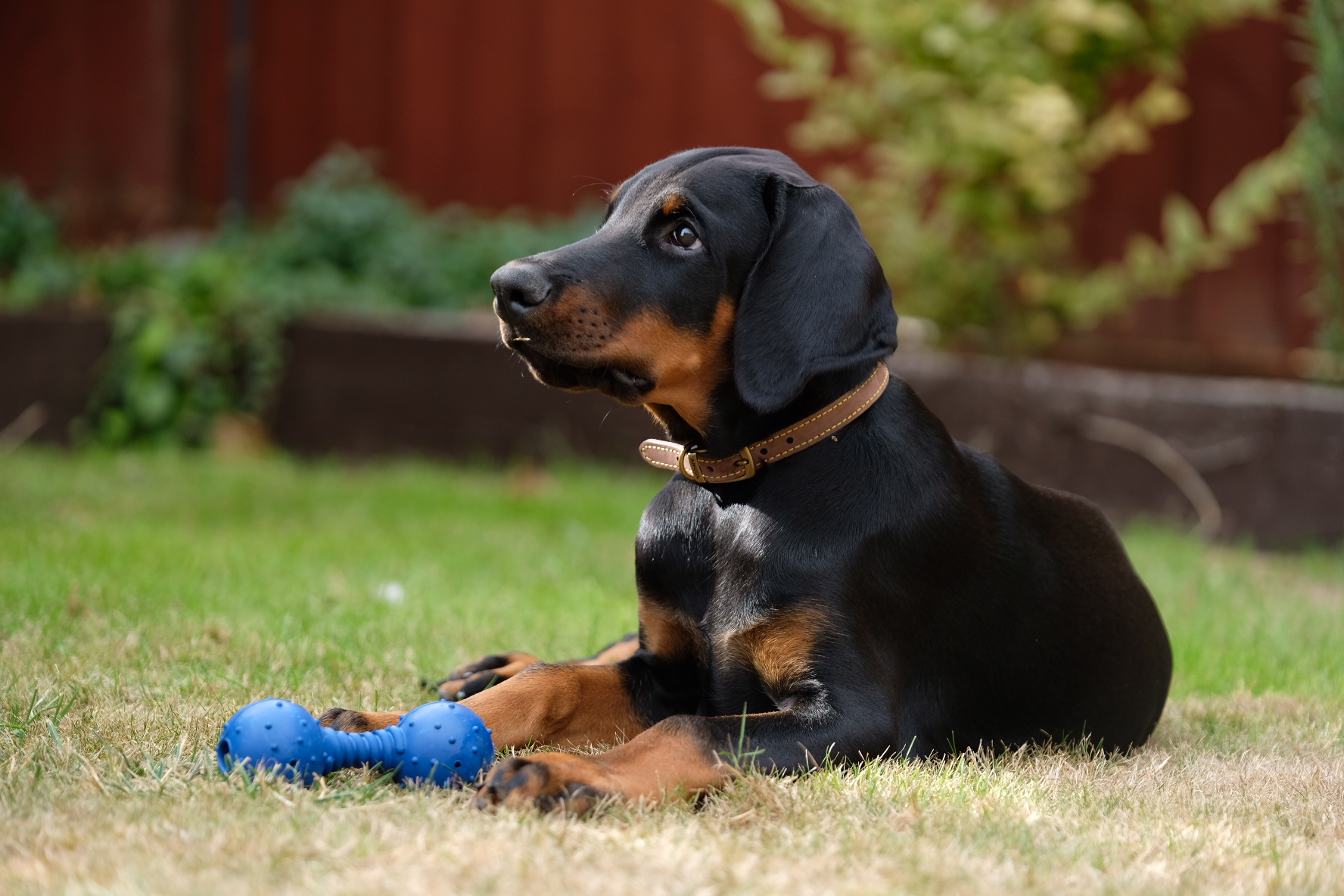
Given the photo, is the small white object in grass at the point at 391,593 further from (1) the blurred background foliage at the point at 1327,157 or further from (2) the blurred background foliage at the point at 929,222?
(1) the blurred background foliage at the point at 1327,157

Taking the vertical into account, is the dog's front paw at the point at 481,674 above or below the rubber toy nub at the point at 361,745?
below

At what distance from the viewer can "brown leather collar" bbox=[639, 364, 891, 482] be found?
308 cm

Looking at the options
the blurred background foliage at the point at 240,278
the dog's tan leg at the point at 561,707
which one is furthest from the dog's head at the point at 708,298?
the blurred background foliage at the point at 240,278

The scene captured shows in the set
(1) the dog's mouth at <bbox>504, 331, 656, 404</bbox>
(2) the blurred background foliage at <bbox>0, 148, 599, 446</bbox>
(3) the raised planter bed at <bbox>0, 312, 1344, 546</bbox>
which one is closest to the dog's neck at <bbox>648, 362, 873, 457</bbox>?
(1) the dog's mouth at <bbox>504, 331, 656, 404</bbox>

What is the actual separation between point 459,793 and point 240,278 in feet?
21.5

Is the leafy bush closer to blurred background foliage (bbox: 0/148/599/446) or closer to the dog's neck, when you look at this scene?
blurred background foliage (bbox: 0/148/599/446)

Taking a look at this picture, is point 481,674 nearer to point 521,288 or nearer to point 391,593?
point 521,288

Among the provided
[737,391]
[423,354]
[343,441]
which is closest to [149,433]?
[343,441]

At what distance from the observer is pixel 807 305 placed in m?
2.98

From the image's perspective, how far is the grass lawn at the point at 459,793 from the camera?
→ 2.19 meters

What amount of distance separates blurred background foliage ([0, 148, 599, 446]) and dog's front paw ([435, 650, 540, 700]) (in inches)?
195

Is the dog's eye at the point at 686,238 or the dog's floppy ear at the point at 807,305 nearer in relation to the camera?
the dog's floppy ear at the point at 807,305

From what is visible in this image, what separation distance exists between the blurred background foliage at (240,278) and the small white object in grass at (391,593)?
11.8 ft

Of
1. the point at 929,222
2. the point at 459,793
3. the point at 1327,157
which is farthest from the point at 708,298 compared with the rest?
the point at 929,222
